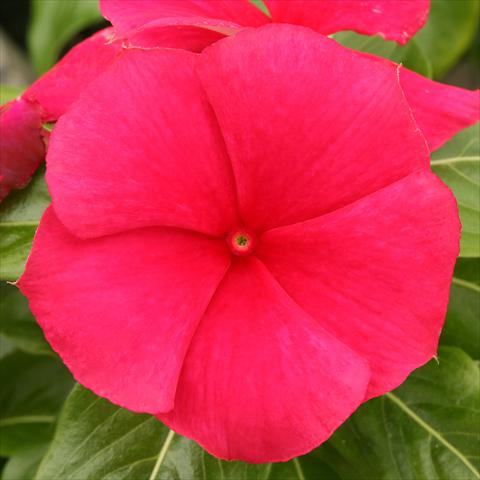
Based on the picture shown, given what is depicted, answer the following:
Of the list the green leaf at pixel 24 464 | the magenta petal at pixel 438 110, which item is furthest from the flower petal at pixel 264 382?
the green leaf at pixel 24 464

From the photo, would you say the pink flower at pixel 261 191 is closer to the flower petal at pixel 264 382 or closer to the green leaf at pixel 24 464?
the flower petal at pixel 264 382

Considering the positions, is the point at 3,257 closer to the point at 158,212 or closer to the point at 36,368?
the point at 158,212

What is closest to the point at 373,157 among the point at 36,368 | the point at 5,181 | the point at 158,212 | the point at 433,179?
the point at 433,179

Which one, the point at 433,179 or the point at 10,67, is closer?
the point at 433,179

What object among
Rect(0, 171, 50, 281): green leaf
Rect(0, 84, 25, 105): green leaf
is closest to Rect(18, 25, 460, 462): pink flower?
Rect(0, 171, 50, 281): green leaf

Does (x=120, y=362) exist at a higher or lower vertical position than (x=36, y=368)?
higher

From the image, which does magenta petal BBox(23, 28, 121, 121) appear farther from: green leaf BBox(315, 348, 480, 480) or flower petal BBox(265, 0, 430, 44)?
green leaf BBox(315, 348, 480, 480)

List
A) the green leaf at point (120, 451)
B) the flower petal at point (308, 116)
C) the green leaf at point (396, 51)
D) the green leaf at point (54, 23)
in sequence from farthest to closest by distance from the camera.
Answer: the green leaf at point (54, 23) < the green leaf at point (396, 51) < the green leaf at point (120, 451) < the flower petal at point (308, 116)
